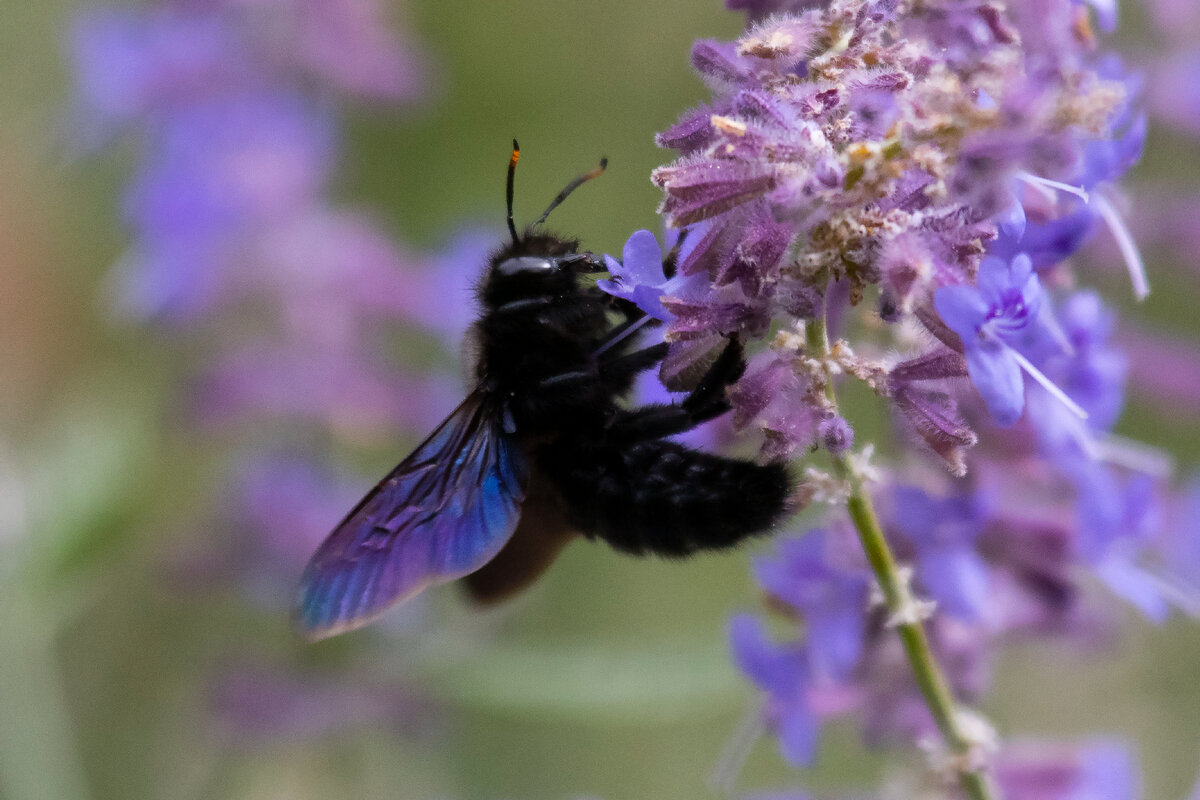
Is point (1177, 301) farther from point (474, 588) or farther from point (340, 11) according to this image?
point (474, 588)

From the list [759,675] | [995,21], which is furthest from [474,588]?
[995,21]

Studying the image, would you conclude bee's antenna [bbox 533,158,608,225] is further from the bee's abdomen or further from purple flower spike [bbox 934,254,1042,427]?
purple flower spike [bbox 934,254,1042,427]

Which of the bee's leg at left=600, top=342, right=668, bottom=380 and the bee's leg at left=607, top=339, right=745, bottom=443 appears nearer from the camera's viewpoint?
the bee's leg at left=607, top=339, right=745, bottom=443

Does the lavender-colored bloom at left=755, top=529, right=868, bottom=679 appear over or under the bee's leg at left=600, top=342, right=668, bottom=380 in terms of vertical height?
under

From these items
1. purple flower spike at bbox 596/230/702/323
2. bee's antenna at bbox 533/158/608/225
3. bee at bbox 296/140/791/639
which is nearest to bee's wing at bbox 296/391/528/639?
bee at bbox 296/140/791/639

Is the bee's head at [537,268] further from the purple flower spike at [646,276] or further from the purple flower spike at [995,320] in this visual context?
the purple flower spike at [995,320]

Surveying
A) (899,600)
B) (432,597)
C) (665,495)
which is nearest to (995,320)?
(899,600)

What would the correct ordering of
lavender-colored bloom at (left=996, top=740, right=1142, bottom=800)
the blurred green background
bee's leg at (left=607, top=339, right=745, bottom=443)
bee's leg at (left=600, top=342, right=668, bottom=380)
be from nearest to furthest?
bee's leg at (left=607, top=339, right=745, bottom=443) → bee's leg at (left=600, top=342, right=668, bottom=380) → lavender-colored bloom at (left=996, top=740, right=1142, bottom=800) → the blurred green background

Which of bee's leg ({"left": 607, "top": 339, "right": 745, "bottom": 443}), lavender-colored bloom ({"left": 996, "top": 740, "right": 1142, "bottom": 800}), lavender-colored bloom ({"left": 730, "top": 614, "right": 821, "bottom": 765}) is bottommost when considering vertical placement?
lavender-colored bloom ({"left": 996, "top": 740, "right": 1142, "bottom": 800})
